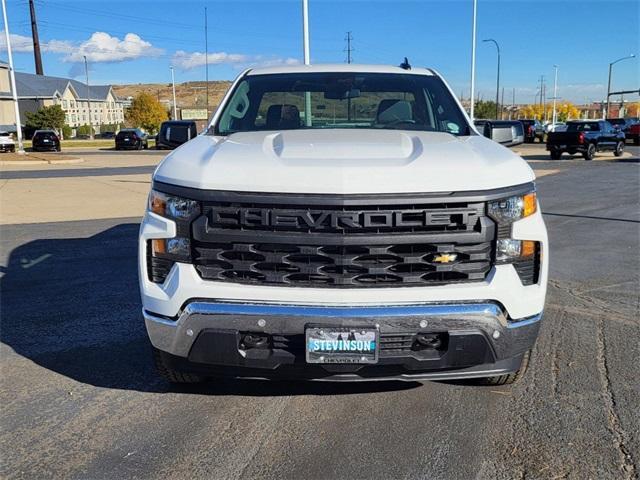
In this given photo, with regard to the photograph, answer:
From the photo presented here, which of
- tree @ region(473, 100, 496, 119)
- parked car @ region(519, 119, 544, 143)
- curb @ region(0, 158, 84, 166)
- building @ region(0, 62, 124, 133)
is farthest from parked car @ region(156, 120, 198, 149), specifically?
building @ region(0, 62, 124, 133)

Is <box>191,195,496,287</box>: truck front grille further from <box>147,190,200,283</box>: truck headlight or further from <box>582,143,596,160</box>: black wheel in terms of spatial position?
<box>582,143,596,160</box>: black wheel

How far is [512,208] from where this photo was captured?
116 inches

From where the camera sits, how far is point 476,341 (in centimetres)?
287

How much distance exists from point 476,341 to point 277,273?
1031 mm

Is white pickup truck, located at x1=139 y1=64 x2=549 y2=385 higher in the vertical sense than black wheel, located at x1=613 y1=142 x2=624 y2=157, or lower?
higher

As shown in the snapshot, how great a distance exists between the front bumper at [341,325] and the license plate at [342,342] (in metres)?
0.03

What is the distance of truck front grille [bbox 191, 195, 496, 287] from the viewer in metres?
2.82

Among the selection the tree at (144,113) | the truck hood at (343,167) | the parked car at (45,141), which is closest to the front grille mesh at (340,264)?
the truck hood at (343,167)

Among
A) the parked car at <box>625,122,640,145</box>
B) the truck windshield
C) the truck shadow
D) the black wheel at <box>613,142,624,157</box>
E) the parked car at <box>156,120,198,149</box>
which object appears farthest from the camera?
the parked car at <box>625,122,640,145</box>

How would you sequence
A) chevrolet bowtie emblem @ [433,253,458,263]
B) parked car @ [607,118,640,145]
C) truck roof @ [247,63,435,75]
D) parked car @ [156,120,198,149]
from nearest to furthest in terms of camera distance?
chevrolet bowtie emblem @ [433,253,458,263] → parked car @ [156,120,198,149] → truck roof @ [247,63,435,75] → parked car @ [607,118,640,145]

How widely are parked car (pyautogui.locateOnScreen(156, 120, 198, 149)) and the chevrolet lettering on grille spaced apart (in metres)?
1.90

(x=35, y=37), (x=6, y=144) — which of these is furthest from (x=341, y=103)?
(x=35, y=37)

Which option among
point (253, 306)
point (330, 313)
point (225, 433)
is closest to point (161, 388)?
point (225, 433)

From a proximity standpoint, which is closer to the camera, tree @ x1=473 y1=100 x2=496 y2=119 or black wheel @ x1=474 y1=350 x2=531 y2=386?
black wheel @ x1=474 y1=350 x2=531 y2=386
